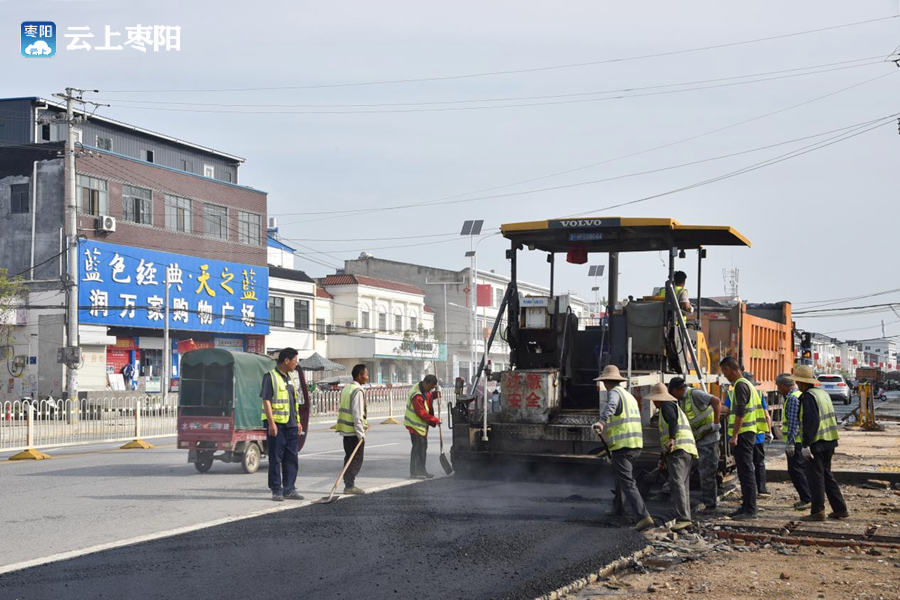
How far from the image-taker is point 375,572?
24.5 feet

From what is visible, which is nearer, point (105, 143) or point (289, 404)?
point (289, 404)

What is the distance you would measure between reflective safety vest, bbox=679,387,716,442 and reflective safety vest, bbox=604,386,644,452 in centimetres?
116

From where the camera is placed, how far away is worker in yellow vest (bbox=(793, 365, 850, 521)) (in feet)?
34.1

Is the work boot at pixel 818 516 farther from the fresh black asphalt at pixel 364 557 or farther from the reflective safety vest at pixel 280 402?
the reflective safety vest at pixel 280 402

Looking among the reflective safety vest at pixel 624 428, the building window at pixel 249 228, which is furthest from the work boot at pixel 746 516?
the building window at pixel 249 228

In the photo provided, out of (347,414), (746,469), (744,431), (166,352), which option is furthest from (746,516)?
(166,352)

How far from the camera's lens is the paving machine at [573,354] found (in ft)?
41.0

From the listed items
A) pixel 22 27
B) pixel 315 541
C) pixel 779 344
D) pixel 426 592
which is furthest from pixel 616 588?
pixel 22 27

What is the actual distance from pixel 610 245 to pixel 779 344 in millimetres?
10582

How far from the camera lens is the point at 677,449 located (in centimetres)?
1003

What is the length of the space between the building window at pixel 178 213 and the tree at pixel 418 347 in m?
22.0

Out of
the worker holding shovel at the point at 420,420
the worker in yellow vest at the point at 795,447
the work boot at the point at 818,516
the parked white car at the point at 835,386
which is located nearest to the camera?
the work boot at the point at 818,516

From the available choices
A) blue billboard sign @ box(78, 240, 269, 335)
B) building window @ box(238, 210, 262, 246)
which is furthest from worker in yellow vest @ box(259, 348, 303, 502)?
building window @ box(238, 210, 262, 246)

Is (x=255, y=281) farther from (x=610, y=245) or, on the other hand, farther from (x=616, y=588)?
(x=616, y=588)
